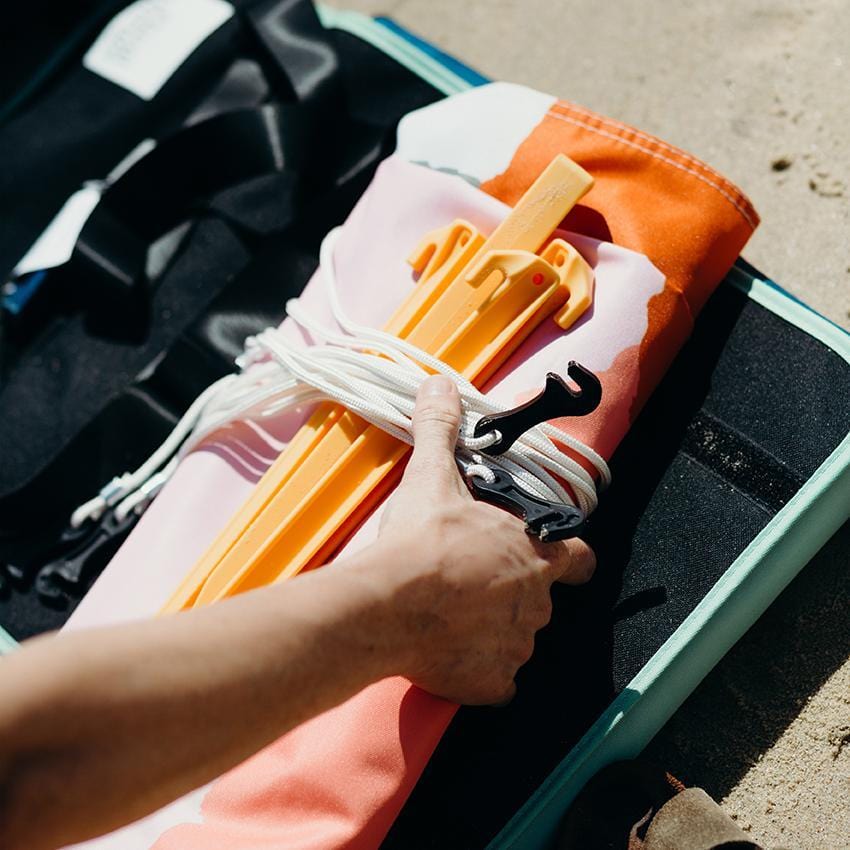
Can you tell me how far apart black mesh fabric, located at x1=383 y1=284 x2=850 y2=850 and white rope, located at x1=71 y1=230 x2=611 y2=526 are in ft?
0.30

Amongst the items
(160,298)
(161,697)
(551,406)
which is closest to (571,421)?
(551,406)

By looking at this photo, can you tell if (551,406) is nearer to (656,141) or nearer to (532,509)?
(532,509)

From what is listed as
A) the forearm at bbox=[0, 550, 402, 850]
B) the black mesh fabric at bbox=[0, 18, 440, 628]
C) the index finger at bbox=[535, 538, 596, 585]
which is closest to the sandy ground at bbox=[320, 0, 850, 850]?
the index finger at bbox=[535, 538, 596, 585]

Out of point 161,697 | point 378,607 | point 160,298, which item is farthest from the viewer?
point 160,298

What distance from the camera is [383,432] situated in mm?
919

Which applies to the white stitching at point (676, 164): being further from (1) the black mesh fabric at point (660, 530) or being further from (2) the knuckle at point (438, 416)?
(2) the knuckle at point (438, 416)

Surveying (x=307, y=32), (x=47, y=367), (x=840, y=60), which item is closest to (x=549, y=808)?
(x=47, y=367)

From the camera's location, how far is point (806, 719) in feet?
3.36

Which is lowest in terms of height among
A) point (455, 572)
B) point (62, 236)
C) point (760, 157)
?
point (62, 236)

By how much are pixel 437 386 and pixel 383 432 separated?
0.08m

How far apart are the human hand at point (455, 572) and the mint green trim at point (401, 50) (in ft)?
1.90

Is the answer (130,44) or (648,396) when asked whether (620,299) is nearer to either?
(648,396)

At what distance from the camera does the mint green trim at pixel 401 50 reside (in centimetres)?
130

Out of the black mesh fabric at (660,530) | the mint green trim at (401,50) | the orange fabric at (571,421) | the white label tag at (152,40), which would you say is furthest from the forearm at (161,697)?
the white label tag at (152,40)
